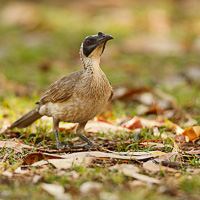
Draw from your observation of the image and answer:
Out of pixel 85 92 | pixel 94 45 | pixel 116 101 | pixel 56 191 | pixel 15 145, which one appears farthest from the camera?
pixel 116 101

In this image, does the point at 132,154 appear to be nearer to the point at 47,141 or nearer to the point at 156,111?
the point at 47,141

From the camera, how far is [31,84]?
8250 mm

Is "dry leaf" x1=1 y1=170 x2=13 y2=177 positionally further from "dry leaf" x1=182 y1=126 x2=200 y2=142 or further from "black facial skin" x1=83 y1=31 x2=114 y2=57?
"dry leaf" x1=182 y1=126 x2=200 y2=142

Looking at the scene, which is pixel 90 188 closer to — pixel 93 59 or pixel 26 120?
pixel 93 59

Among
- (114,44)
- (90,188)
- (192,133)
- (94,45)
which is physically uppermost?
(94,45)

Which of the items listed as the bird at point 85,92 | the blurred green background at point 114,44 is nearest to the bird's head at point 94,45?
the bird at point 85,92

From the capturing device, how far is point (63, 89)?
4.79 meters

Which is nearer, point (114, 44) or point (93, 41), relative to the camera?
point (93, 41)

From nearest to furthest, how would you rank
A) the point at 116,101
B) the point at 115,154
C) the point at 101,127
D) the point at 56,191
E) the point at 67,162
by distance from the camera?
the point at 56,191, the point at 67,162, the point at 115,154, the point at 101,127, the point at 116,101

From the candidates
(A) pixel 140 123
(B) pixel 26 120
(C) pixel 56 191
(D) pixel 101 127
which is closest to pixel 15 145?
(B) pixel 26 120

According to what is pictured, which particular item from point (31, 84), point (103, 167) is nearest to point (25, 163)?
point (103, 167)

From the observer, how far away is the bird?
458 centimetres

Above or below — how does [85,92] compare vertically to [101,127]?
above

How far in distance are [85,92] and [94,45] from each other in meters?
0.61
